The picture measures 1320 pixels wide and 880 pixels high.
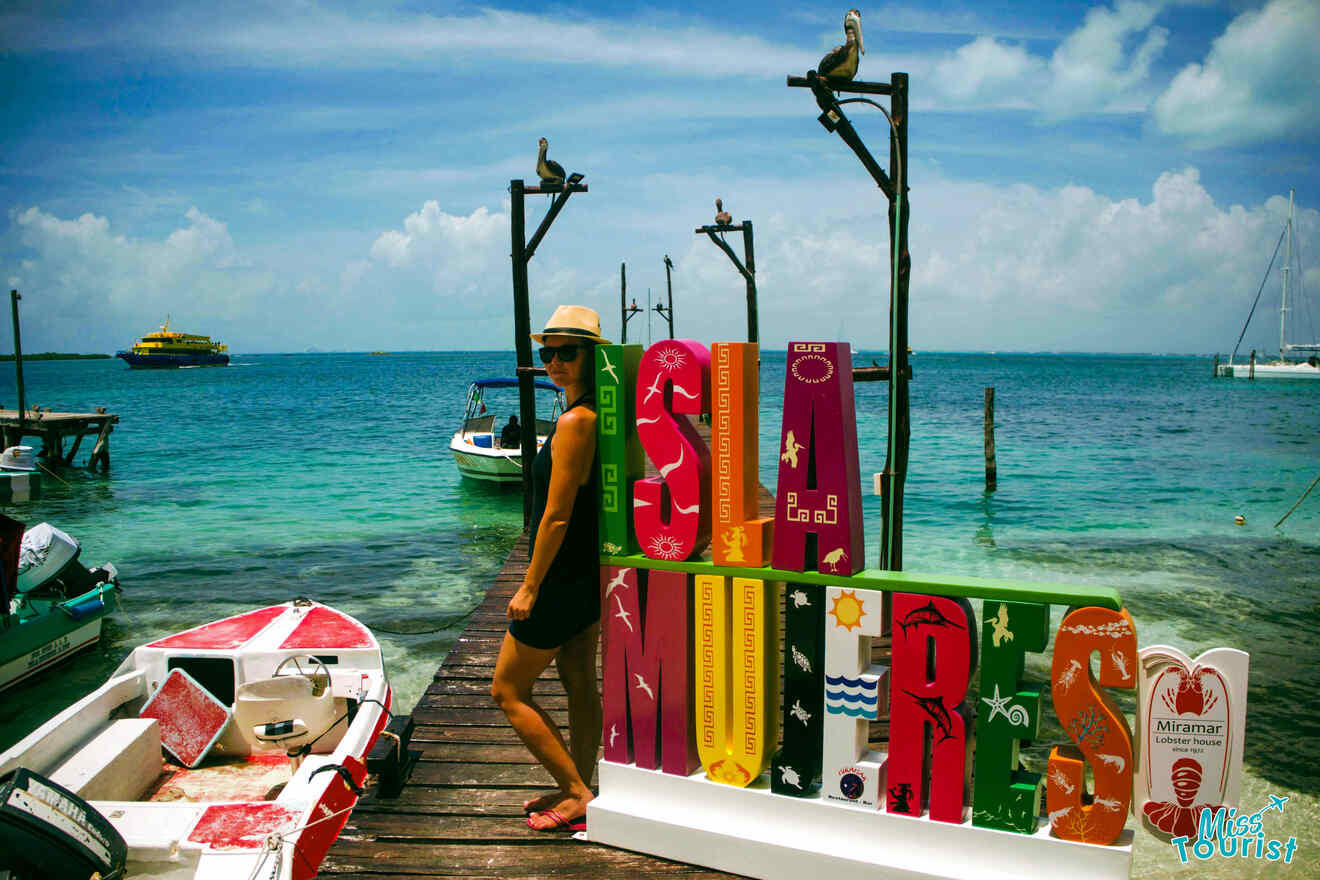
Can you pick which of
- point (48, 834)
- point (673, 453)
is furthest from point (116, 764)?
point (673, 453)

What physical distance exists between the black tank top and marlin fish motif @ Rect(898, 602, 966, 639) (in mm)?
1279

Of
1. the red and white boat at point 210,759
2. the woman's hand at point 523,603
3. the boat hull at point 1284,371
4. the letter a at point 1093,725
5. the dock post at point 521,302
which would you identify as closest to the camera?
the letter a at point 1093,725

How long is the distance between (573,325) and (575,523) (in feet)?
2.63

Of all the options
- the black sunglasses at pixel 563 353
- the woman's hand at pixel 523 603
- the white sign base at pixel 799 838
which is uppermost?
the black sunglasses at pixel 563 353

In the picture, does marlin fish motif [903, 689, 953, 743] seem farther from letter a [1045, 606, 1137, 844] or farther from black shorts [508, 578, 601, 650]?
black shorts [508, 578, 601, 650]

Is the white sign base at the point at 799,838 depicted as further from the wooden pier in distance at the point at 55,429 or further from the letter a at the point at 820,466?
the wooden pier in distance at the point at 55,429

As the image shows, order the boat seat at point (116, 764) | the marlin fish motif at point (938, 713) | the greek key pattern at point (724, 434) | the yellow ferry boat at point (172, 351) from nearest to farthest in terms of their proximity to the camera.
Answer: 1. the marlin fish motif at point (938, 713)
2. the greek key pattern at point (724, 434)
3. the boat seat at point (116, 764)
4. the yellow ferry boat at point (172, 351)

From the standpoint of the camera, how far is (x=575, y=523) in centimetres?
346

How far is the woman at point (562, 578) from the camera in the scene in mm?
3328

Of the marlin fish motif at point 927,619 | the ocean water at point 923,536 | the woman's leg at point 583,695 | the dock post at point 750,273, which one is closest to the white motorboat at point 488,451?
the ocean water at point 923,536

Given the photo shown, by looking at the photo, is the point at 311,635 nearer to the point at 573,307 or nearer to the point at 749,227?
the point at 573,307

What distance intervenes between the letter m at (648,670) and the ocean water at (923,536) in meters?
3.89

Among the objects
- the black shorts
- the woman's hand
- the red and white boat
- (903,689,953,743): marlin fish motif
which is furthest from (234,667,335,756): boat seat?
(903,689,953,743): marlin fish motif

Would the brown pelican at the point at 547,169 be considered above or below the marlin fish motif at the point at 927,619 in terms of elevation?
above
